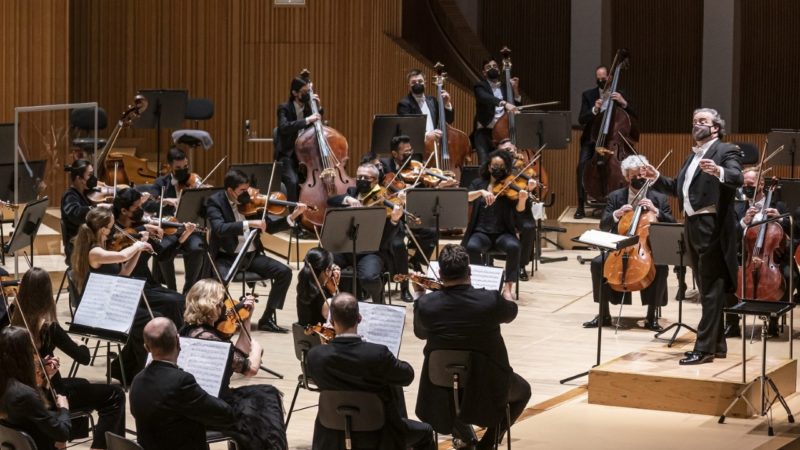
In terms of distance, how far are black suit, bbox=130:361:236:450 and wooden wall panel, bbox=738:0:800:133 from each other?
12419 mm

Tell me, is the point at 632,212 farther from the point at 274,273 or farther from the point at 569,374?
the point at 274,273

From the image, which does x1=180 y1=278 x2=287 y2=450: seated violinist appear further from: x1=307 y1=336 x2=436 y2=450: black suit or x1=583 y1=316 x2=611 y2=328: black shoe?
x1=583 y1=316 x2=611 y2=328: black shoe

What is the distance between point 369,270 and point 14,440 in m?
4.36

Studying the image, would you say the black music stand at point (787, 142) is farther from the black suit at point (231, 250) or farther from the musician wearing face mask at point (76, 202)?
the musician wearing face mask at point (76, 202)

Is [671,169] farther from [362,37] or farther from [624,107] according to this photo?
[362,37]

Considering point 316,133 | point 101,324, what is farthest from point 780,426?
point 316,133

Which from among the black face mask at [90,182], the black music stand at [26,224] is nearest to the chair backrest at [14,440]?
the black music stand at [26,224]

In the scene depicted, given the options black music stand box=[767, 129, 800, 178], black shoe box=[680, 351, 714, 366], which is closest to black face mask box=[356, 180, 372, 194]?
black shoe box=[680, 351, 714, 366]

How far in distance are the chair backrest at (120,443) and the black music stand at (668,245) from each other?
4.65 meters

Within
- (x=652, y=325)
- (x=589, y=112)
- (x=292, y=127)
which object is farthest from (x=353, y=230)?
(x=589, y=112)

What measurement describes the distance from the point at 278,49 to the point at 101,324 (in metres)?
7.96

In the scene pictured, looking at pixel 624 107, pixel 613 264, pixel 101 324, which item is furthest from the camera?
pixel 624 107

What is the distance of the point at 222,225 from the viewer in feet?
29.5

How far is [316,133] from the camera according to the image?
11.4 m
